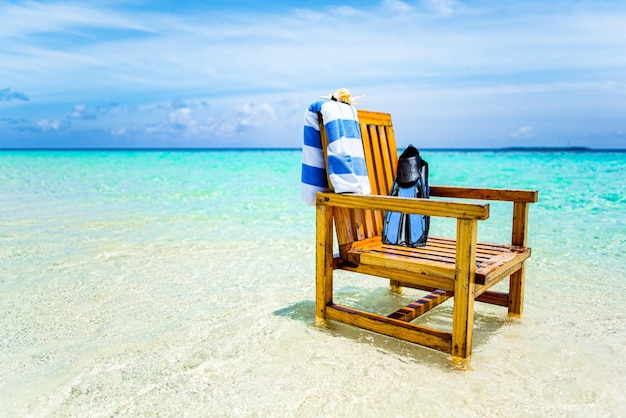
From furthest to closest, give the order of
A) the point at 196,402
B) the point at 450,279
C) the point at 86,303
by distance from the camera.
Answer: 1. the point at 86,303
2. the point at 450,279
3. the point at 196,402

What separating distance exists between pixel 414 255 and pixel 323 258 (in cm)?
54

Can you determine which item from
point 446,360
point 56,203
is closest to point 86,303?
point 446,360

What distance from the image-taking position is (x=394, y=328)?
8.90 ft

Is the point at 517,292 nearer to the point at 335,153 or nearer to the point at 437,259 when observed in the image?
the point at 437,259

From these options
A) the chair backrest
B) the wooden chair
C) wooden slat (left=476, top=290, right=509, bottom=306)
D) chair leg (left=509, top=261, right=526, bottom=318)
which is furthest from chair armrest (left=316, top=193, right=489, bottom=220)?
wooden slat (left=476, top=290, right=509, bottom=306)

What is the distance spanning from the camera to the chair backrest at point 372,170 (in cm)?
294

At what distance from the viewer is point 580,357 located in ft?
8.64

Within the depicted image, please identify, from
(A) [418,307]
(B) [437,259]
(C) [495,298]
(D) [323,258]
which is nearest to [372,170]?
(D) [323,258]

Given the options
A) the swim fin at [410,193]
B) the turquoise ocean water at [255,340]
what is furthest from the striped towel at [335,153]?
the turquoise ocean water at [255,340]

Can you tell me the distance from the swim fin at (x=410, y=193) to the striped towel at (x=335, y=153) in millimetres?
221

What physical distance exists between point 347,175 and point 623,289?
8.65 feet

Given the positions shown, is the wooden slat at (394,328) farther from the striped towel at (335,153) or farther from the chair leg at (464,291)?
the striped towel at (335,153)

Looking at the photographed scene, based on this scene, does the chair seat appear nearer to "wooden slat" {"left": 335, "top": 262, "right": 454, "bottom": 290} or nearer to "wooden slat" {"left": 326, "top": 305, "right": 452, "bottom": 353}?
"wooden slat" {"left": 335, "top": 262, "right": 454, "bottom": 290}

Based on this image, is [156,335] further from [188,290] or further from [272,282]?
[272,282]
